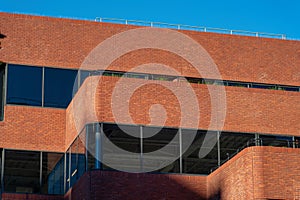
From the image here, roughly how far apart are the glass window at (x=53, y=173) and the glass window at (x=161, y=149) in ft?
14.2

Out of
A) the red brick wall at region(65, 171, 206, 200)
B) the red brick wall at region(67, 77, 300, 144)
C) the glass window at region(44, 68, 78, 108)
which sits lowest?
the red brick wall at region(65, 171, 206, 200)

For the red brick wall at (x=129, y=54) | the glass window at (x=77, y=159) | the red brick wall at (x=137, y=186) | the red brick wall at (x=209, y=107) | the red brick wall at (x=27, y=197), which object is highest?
the red brick wall at (x=129, y=54)

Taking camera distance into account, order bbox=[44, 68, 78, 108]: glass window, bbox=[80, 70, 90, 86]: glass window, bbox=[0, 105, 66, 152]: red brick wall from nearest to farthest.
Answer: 1. bbox=[0, 105, 66, 152]: red brick wall
2. bbox=[44, 68, 78, 108]: glass window
3. bbox=[80, 70, 90, 86]: glass window

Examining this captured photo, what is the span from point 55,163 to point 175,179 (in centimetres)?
587

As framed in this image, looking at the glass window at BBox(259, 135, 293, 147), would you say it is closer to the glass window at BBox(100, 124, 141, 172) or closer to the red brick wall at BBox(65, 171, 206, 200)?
the red brick wall at BBox(65, 171, 206, 200)

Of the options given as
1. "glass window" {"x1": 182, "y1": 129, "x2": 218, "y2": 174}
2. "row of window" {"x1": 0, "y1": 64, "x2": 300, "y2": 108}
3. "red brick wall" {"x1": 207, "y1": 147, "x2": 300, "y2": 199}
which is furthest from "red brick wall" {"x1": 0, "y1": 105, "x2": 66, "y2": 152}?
"red brick wall" {"x1": 207, "y1": 147, "x2": 300, "y2": 199}

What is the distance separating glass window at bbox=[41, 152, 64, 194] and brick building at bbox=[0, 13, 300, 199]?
0.04 meters

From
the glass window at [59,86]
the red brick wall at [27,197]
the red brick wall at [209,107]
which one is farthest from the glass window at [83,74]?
the red brick wall at [27,197]

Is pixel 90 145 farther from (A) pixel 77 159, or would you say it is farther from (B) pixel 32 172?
(B) pixel 32 172

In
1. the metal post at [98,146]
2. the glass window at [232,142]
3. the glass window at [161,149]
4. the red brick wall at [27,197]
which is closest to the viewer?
the metal post at [98,146]

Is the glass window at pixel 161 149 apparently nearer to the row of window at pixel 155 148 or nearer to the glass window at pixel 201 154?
the row of window at pixel 155 148

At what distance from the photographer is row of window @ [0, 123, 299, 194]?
2630 cm

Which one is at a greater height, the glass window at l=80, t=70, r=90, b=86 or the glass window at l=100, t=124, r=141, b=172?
the glass window at l=80, t=70, r=90, b=86

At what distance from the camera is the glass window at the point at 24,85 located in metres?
30.7
